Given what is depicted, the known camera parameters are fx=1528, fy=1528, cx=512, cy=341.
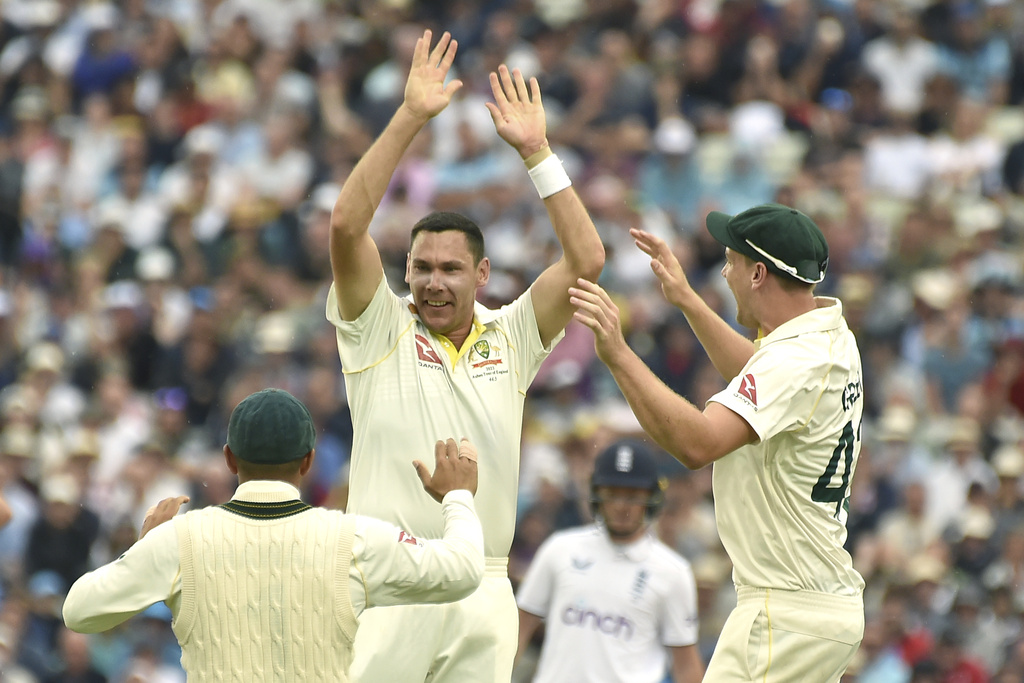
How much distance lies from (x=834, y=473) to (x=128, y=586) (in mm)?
2527

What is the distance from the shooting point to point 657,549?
25.5 ft

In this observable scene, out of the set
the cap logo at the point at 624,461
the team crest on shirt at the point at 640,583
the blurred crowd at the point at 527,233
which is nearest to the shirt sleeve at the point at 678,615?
the team crest on shirt at the point at 640,583

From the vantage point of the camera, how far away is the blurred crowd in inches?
410

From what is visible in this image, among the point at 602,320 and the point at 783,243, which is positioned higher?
the point at 783,243

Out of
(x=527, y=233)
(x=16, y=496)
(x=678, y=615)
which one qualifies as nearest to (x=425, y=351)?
(x=678, y=615)

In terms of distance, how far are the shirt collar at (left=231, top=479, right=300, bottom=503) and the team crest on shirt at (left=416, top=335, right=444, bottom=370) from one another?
4.16 feet

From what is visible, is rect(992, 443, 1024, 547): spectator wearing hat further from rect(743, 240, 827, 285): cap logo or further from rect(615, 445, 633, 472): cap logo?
rect(743, 240, 827, 285): cap logo

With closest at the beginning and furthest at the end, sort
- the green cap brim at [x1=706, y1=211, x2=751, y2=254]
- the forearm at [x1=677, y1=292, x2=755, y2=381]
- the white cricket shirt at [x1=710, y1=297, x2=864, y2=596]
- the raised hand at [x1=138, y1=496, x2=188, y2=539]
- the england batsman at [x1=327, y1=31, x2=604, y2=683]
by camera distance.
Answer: the raised hand at [x1=138, y1=496, x2=188, y2=539] → the white cricket shirt at [x1=710, y1=297, x2=864, y2=596] → the england batsman at [x1=327, y1=31, x2=604, y2=683] → the green cap brim at [x1=706, y1=211, x2=751, y2=254] → the forearm at [x1=677, y1=292, x2=755, y2=381]

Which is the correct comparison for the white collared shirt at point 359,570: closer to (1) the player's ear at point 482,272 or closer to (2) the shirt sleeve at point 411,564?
(2) the shirt sleeve at point 411,564

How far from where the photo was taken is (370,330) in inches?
221

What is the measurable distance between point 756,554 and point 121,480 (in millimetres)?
7096

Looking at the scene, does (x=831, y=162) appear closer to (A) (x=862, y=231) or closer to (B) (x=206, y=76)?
(A) (x=862, y=231)

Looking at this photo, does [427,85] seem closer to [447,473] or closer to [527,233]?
[447,473]

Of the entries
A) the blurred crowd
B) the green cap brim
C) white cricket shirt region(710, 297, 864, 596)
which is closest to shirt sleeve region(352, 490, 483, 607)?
white cricket shirt region(710, 297, 864, 596)
